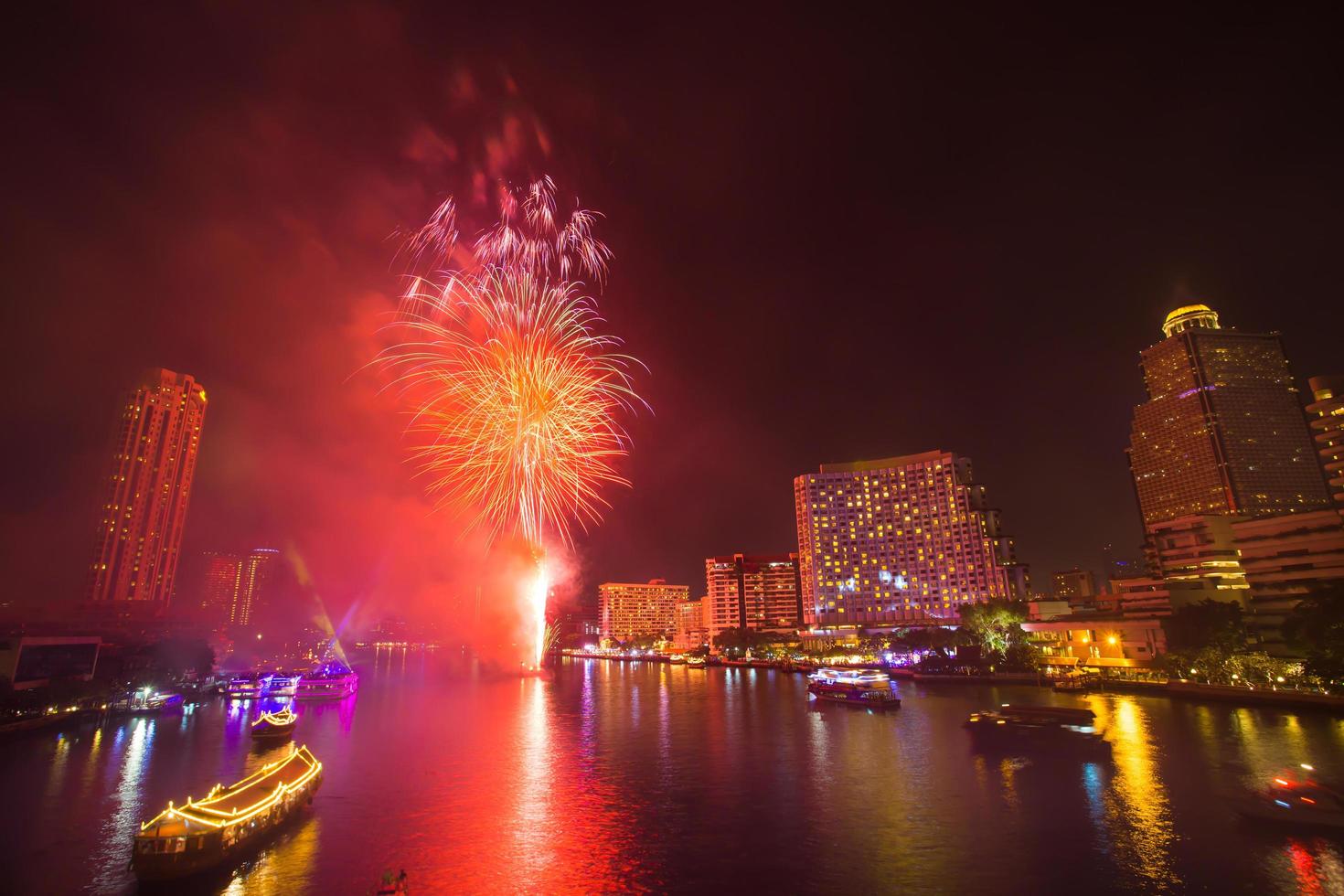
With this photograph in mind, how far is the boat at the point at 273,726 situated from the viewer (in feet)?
151

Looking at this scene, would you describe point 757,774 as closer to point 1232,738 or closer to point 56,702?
point 1232,738

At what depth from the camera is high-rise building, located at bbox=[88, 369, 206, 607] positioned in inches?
4835

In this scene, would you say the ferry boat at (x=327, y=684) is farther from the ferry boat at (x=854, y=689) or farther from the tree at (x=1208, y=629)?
the tree at (x=1208, y=629)

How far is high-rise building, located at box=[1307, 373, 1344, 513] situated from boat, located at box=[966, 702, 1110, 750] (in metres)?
86.8

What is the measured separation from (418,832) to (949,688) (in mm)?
74019

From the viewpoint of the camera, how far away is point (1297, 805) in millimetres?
24719

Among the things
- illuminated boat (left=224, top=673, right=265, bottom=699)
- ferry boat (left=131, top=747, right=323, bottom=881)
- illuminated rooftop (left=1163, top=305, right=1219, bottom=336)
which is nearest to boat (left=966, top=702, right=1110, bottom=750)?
ferry boat (left=131, top=747, right=323, bottom=881)

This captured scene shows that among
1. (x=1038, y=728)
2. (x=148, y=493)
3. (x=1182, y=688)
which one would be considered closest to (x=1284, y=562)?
(x=1182, y=688)

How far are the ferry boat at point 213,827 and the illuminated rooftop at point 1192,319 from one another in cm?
22018

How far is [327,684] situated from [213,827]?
6798 centimetres

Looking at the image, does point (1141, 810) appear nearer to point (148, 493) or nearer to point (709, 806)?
point (709, 806)

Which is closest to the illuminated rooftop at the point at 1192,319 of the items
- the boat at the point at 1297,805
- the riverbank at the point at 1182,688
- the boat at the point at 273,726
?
the riverbank at the point at 1182,688

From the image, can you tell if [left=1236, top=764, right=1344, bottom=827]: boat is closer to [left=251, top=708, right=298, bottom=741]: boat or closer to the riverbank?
the riverbank

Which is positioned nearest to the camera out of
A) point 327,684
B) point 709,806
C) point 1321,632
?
point 709,806
